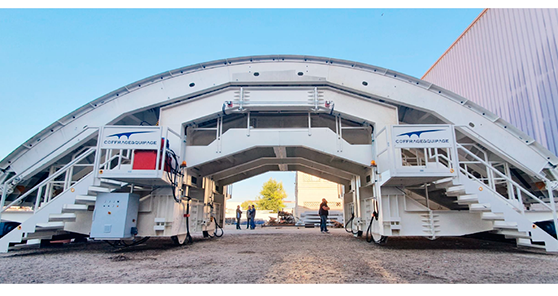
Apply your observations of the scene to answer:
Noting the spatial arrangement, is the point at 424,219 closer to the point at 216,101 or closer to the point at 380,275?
the point at 380,275

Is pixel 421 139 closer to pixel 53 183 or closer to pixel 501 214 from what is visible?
pixel 501 214

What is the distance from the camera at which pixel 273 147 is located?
7922 mm

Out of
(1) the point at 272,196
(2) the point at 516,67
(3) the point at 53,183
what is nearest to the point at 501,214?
(2) the point at 516,67

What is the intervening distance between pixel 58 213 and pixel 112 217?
3.66ft

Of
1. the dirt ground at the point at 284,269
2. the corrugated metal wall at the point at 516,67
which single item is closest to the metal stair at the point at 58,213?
the dirt ground at the point at 284,269

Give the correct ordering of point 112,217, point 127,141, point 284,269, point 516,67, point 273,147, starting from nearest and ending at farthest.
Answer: point 284,269, point 112,217, point 127,141, point 273,147, point 516,67

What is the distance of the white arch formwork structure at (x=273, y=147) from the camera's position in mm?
6078

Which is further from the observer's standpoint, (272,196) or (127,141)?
(272,196)

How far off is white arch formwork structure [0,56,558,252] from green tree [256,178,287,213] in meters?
31.4

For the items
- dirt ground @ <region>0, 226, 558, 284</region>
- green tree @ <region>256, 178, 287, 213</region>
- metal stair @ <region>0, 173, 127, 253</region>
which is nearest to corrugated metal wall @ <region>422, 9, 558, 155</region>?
dirt ground @ <region>0, 226, 558, 284</region>

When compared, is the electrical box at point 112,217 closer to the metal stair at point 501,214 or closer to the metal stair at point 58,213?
the metal stair at point 58,213

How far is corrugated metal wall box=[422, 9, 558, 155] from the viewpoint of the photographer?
9.30 meters
